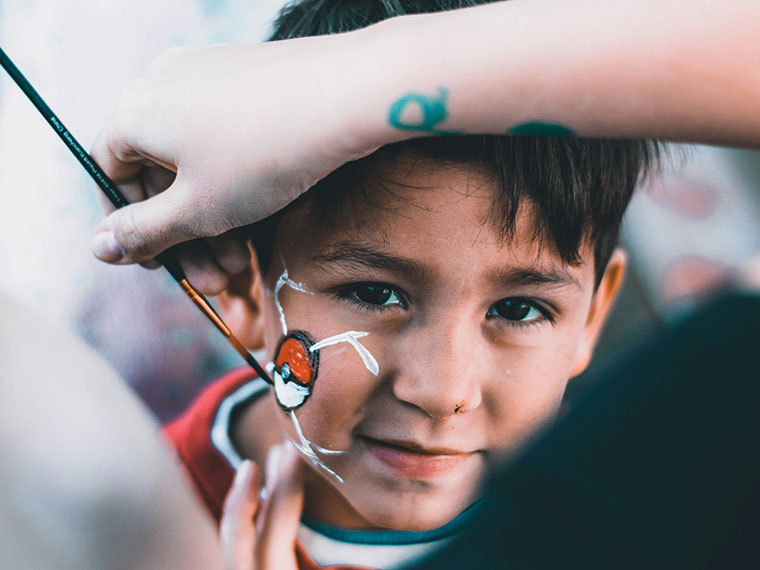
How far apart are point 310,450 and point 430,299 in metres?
0.20

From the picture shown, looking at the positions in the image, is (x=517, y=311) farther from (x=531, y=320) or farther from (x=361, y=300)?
(x=361, y=300)

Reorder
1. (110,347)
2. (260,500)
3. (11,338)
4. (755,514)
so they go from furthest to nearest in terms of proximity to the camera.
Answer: (110,347)
(260,500)
(11,338)
(755,514)

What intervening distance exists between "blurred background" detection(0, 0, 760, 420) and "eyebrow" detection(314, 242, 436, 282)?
0.39 meters

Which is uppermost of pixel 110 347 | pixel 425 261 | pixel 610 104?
pixel 610 104

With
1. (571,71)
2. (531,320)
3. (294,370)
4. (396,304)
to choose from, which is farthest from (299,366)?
(571,71)

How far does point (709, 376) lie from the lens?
30 cm

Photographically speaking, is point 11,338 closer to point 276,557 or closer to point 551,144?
point 276,557

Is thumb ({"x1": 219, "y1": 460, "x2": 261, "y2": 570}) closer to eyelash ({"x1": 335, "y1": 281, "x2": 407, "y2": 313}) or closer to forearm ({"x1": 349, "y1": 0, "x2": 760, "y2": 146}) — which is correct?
eyelash ({"x1": 335, "y1": 281, "x2": 407, "y2": 313})

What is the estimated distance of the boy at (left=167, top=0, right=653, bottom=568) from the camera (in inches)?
21.3

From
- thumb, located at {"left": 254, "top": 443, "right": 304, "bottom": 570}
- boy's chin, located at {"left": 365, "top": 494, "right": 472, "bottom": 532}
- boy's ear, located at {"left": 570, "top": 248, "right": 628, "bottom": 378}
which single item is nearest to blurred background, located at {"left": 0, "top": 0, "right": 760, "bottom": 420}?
boy's ear, located at {"left": 570, "top": 248, "right": 628, "bottom": 378}

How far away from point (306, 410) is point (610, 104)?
38 centimetres

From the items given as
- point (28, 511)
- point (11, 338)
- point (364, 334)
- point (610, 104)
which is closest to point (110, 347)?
point (11, 338)

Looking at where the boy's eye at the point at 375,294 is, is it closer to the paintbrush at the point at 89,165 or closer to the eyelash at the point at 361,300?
the eyelash at the point at 361,300

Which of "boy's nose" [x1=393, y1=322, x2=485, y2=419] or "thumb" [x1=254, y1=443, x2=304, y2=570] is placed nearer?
"boy's nose" [x1=393, y1=322, x2=485, y2=419]
